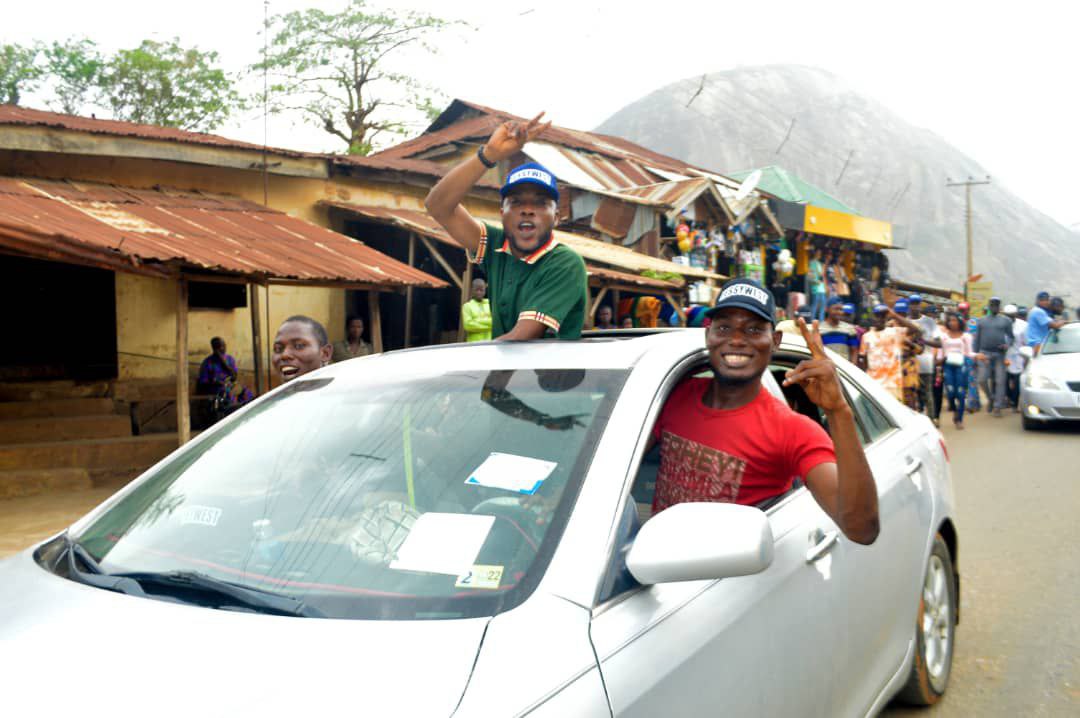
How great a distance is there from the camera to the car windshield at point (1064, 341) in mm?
12273

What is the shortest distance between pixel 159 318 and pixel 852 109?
137 m

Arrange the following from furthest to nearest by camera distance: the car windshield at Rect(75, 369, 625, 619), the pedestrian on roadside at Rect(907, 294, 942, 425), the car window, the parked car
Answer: the pedestrian on roadside at Rect(907, 294, 942, 425)
the parked car
the car window
the car windshield at Rect(75, 369, 625, 619)

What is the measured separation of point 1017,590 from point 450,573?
4403mm

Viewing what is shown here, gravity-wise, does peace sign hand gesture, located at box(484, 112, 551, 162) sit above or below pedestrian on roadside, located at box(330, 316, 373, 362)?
above

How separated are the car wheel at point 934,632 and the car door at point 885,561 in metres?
0.19

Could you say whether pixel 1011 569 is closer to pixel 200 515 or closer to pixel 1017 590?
pixel 1017 590

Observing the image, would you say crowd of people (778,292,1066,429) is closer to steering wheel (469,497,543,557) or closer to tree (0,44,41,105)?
steering wheel (469,497,543,557)

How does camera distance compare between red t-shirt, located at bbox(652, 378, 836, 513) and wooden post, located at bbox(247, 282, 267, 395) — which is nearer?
red t-shirt, located at bbox(652, 378, 836, 513)

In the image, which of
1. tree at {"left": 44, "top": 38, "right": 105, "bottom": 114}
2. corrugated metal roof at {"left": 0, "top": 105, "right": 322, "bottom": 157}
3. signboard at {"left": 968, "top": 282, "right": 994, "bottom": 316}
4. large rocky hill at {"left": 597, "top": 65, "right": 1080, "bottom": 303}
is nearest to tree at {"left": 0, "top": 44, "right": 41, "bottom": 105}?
tree at {"left": 44, "top": 38, "right": 105, "bottom": 114}

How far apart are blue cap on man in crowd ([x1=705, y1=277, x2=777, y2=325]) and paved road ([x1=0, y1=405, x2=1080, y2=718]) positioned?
1.81 m

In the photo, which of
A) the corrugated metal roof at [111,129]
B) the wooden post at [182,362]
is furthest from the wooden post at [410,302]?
the wooden post at [182,362]

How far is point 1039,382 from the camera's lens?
37.9 ft

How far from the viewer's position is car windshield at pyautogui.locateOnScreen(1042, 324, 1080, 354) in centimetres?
1227

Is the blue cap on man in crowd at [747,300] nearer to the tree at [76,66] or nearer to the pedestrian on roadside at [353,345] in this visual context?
the pedestrian on roadside at [353,345]
